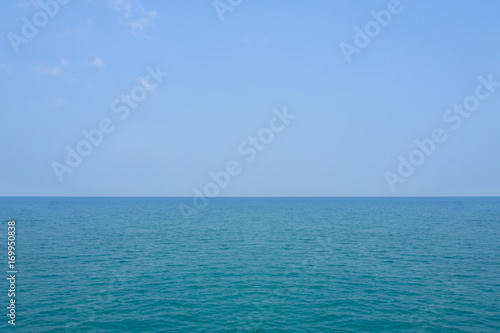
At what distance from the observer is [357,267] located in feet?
151

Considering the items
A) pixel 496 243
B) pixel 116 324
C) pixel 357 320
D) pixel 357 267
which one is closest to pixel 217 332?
pixel 116 324

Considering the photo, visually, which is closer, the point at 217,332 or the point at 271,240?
the point at 217,332

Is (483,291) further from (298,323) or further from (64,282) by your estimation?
(64,282)

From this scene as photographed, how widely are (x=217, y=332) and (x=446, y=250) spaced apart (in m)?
50.2

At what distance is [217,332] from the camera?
26.1 metres

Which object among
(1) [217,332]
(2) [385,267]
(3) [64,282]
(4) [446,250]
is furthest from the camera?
(4) [446,250]

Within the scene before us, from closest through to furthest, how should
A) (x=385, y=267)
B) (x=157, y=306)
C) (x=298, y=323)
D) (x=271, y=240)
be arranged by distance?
(x=298, y=323) < (x=157, y=306) < (x=385, y=267) < (x=271, y=240)

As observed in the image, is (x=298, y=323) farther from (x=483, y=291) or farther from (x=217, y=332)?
(x=483, y=291)

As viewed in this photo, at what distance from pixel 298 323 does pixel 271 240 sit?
41.7 metres

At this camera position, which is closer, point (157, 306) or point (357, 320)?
point (357, 320)

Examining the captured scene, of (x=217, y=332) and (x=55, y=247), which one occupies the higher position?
(x=55, y=247)

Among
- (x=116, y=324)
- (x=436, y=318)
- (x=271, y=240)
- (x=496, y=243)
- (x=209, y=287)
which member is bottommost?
(x=436, y=318)

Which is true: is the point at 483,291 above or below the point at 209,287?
below

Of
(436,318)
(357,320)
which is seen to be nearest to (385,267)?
(436,318)
